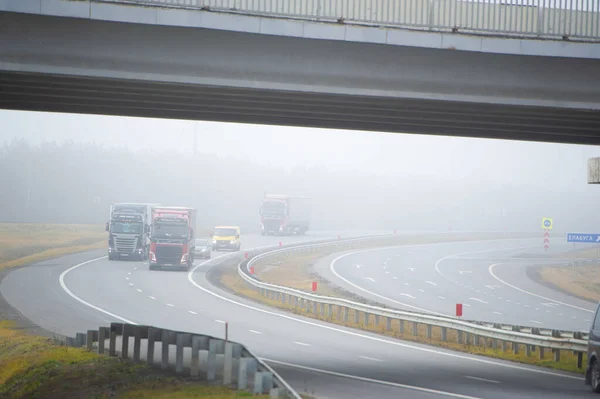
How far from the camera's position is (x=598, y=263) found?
72.8 m

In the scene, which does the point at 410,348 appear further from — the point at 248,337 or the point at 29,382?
the point at 29,382

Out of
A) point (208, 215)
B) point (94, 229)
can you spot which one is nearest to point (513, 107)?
point (94, 229)

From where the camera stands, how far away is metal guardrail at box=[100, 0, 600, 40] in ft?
47.6

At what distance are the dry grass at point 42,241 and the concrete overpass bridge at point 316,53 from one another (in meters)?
42.6

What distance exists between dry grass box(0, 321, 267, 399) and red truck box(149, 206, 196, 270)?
2657 centimetres

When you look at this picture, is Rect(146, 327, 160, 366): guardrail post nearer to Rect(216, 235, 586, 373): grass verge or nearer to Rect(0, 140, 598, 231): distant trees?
Rect(216, 235, 586, 373): grass verge

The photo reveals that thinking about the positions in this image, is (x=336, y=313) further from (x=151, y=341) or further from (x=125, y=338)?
(x=151, y=341)

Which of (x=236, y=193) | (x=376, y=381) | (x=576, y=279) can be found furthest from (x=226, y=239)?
(x=236, y=193)

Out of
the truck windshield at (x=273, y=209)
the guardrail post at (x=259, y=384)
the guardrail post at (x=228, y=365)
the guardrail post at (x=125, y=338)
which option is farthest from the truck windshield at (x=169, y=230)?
the truck windshield at (x=273, y=209)

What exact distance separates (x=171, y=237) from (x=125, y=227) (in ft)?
20.8

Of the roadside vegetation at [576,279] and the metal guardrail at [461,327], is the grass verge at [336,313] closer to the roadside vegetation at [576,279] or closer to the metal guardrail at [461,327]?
the metal guardrail at [461,327]

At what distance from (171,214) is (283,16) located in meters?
37.6

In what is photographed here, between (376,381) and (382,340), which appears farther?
(382,340)

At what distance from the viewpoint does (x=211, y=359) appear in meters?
16.0
